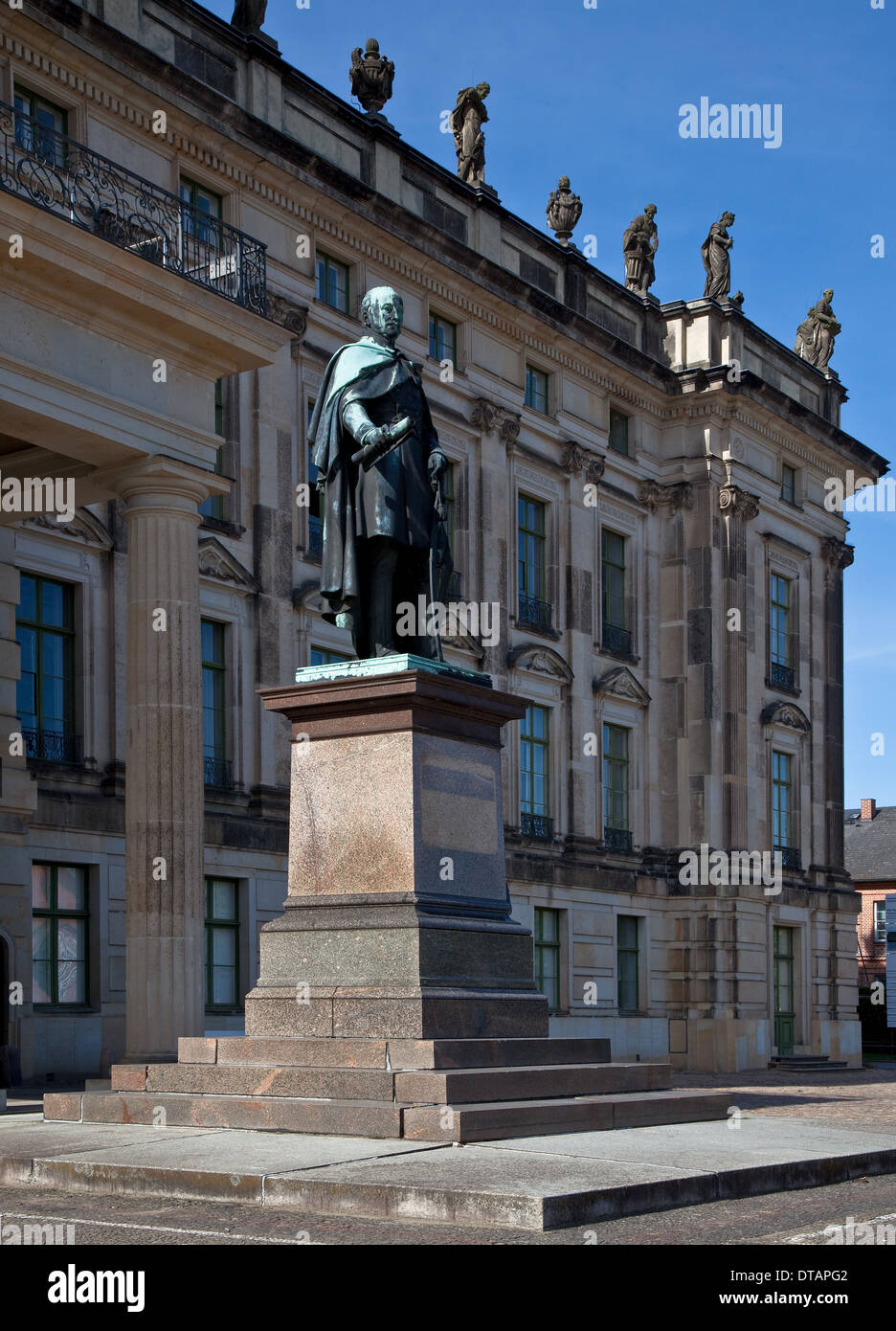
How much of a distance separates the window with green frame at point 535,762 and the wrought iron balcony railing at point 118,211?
57.9 ft

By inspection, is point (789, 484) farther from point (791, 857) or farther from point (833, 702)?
point (791, 857)

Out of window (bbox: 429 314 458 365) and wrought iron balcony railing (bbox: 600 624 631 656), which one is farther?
wrought iron balcony railing (bbox: 600 624 631 656)

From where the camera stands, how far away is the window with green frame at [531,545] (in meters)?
38.8

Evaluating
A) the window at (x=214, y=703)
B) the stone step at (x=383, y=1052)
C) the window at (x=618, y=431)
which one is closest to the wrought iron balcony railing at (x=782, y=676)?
the window at (x=618, y=431)

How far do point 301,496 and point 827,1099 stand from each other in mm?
13084

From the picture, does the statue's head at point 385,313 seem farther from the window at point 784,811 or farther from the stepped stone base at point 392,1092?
the window at point 784,811

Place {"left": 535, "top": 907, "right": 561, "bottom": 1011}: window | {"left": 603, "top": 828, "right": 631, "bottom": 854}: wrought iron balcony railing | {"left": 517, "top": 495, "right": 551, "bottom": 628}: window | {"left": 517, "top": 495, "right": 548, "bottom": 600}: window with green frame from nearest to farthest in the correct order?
{"left": 535, "top": 907, "right": 561, "bottom": 1011}: window, {"left": 517, "top": 495, "right": 551, "bottom": 628}: window, {"left": 517, "top": 495, "right": 548, "bottom": 600}: window with green frame, {"left": 603, "top": 828, "right": 631, "bottom": 854}: wrought iron balcony railing

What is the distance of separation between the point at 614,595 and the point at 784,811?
838cm

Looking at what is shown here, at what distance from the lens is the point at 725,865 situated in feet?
142

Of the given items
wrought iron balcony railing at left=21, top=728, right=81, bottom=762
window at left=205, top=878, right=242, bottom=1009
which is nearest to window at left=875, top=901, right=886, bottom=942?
window at left=205, top=878, right=242, bottom=1009

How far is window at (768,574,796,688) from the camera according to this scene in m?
46.5

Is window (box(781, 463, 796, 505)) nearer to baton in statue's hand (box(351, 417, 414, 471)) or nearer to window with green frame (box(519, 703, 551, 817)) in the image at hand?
window with green frame (box(519, 703, 551, 817))
